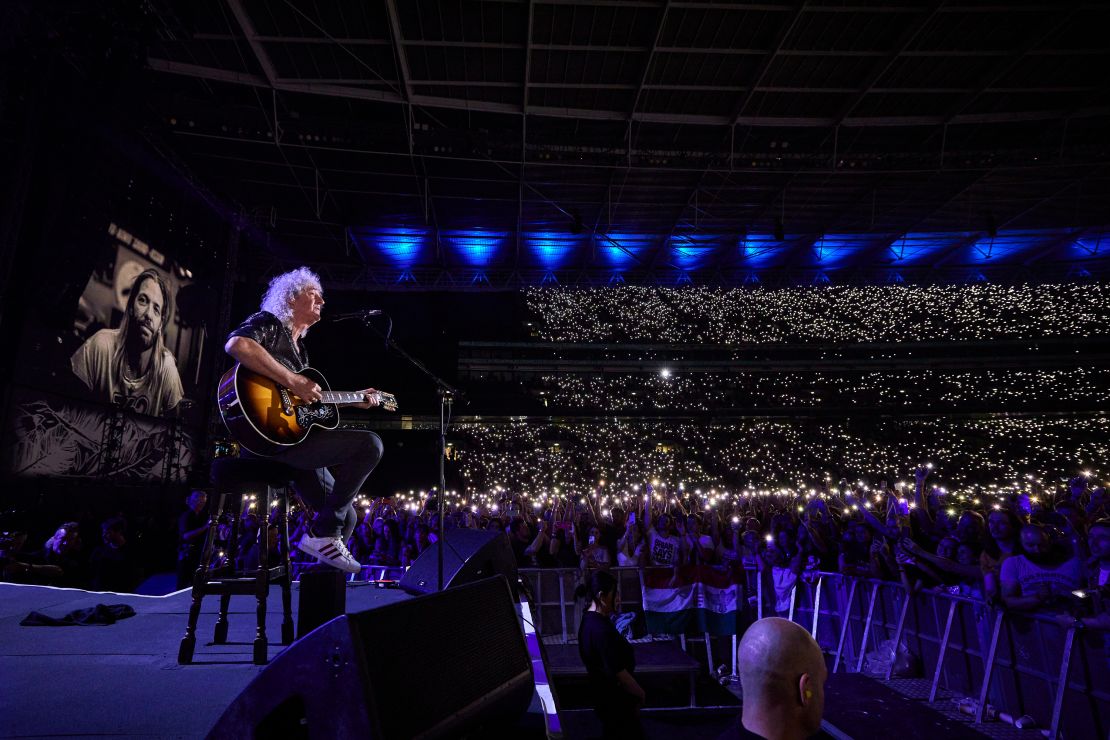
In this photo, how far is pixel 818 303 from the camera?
17.9 meters

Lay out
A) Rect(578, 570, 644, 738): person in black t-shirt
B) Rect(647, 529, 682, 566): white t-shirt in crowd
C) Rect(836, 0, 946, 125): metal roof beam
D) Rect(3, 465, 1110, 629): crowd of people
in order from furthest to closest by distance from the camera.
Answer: Rect(647, 529, 682, 566): white t-shirt in crowd → Rect(836, 0, 946, 125): metal roof beam → Rect(3, 465, 1110, 629): crowd of people → Rect(578, 570, 644, 738): person in black t-shirt

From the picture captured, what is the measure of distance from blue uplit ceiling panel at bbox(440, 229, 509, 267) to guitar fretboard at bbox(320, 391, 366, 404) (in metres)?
10.5

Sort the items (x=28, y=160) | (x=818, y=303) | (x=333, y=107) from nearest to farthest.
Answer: (x=28, y=160) → (x=333, y=107) → (x=818, y=303)

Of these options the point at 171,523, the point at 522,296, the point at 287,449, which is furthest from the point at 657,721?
the point at 522,296

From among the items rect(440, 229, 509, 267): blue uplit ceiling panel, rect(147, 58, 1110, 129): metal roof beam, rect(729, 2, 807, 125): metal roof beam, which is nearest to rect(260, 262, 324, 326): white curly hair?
rect(147, 58, 1110, 129): metal roof beam

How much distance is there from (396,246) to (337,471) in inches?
457

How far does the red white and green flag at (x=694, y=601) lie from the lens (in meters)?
7.51

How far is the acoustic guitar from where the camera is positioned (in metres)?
2.38

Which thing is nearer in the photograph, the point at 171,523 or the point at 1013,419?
the point at 171,523

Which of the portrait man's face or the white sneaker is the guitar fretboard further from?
the portrait man's face

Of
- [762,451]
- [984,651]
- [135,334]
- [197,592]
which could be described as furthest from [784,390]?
[197,592]

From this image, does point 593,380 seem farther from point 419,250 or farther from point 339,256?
point 339,256

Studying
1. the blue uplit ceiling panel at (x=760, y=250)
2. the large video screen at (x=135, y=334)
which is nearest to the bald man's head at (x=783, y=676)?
the large video screen at (x=135, y=334)

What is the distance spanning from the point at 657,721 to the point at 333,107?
9.70 m
